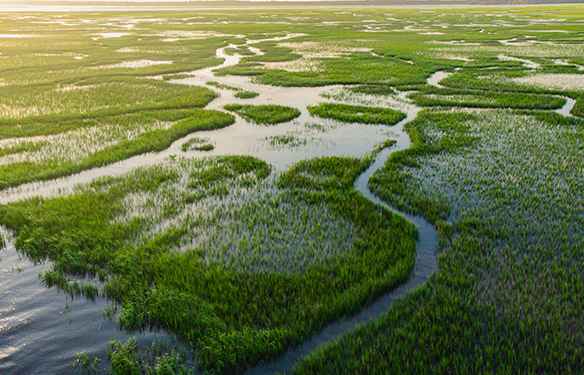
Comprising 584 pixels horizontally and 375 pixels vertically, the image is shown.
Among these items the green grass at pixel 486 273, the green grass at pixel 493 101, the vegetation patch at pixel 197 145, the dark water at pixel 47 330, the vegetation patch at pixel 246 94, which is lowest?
the dark water at pixel 47 330

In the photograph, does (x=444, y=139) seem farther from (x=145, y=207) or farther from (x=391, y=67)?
(x=391, y=67)

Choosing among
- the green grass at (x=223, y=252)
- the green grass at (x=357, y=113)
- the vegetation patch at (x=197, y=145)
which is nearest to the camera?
the green grass at (x=223, y=252)

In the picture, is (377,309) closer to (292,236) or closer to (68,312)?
(292,236)

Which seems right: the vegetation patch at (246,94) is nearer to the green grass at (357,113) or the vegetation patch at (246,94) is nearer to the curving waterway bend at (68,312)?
the green grass at (357,113)

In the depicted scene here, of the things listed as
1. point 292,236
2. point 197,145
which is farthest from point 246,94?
point 292,236

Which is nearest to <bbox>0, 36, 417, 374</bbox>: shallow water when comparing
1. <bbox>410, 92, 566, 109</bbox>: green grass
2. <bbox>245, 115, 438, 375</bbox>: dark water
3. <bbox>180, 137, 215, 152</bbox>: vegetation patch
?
<bbox>180, 137, 215, 152</bbox>: vegetation patch

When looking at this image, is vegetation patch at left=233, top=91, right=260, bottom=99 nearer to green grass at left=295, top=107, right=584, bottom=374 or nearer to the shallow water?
the shallow water

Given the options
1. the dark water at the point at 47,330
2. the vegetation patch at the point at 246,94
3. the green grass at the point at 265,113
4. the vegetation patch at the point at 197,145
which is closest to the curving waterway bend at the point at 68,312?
the dark water at the point at 47,330
